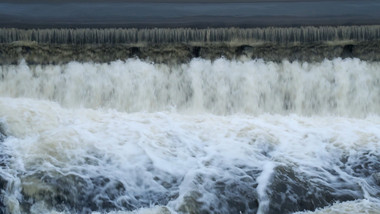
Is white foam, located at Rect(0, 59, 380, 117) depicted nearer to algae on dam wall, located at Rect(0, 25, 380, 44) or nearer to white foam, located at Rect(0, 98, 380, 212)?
white foam, located at Rect(0, 98, 380, 212)

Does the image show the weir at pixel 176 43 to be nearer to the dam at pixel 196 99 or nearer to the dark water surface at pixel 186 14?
the dam at pixel 196 99

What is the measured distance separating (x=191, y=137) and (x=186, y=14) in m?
2.37

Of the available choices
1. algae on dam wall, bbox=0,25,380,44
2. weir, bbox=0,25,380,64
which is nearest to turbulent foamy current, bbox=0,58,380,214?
weir, bbox=0,25,380,64

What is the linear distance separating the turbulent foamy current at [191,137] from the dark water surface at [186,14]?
2.22ft

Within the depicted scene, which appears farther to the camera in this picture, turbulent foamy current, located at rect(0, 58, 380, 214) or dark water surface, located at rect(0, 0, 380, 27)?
dark water surface, located at rect(0, 0, 380, 27)

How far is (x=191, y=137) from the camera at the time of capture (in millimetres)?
7574

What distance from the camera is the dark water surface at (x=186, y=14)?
8.64 meters

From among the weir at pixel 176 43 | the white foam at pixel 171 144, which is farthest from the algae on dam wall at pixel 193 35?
the white foam at pixel 171 144

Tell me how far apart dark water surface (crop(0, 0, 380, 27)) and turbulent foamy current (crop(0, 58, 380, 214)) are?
68 cm

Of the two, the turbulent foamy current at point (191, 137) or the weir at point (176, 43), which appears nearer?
the turbulent foamy current at point (191, 137)

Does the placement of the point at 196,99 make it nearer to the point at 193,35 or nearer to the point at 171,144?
the point at 193,35

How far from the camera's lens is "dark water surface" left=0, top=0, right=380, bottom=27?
28.3 ft

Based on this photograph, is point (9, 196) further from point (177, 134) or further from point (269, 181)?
point (269, 181)

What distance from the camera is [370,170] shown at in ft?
23.4
